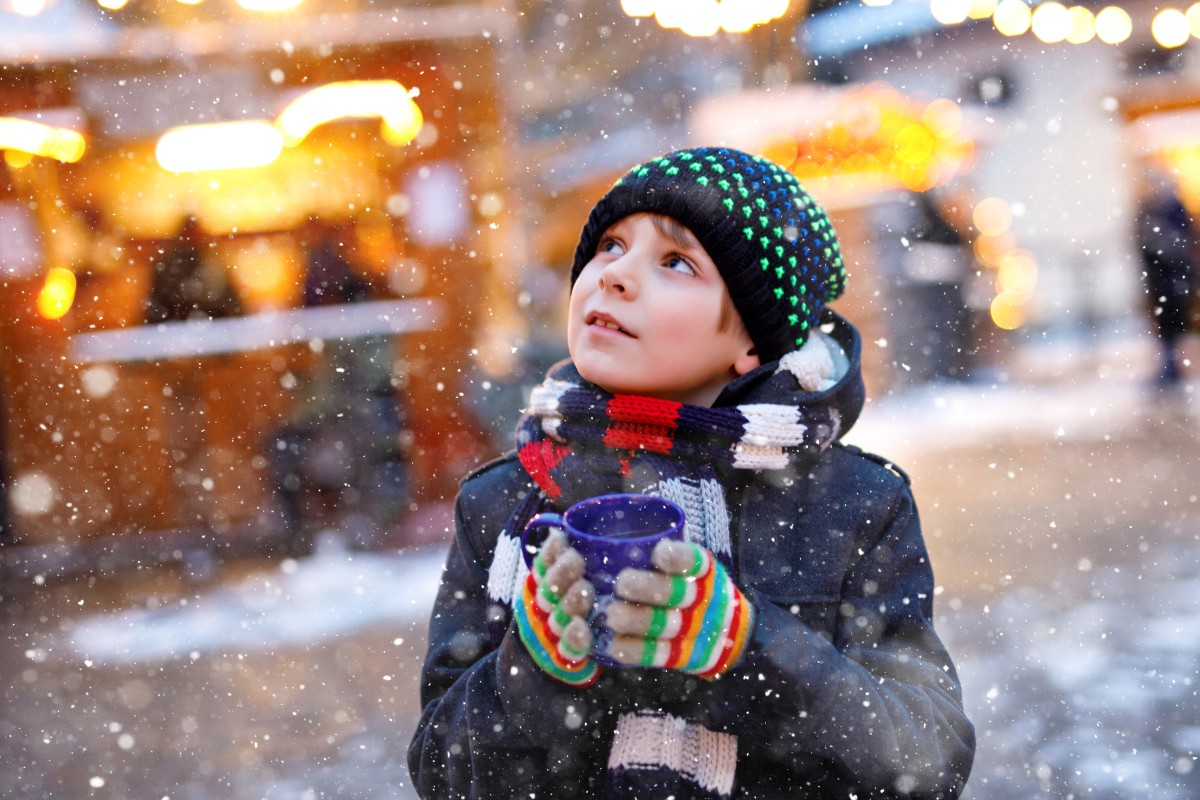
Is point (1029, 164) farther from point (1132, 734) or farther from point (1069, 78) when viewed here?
point (1132, 734)

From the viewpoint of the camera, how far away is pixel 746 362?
4.79 ft

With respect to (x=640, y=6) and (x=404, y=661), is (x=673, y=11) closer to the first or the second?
(x=640, y=6)

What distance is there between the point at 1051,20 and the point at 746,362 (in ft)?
57.5

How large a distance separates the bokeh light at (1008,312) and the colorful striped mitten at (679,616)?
1292cm

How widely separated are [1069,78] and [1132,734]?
17.9 metres

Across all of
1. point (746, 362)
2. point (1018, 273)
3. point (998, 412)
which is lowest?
point (998, 412)

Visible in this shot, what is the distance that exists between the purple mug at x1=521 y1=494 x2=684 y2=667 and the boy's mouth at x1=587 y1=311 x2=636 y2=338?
30cm

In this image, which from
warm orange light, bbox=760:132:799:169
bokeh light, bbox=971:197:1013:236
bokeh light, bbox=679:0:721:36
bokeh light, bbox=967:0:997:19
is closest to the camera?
bokeh light, bbox=679:0:721:36

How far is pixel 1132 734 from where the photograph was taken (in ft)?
10.5

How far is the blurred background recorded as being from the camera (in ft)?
12.0

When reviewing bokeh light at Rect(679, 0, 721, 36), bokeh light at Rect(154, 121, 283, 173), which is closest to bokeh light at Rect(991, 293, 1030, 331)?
bokeh light at Rect(679, 0, 721, 36)

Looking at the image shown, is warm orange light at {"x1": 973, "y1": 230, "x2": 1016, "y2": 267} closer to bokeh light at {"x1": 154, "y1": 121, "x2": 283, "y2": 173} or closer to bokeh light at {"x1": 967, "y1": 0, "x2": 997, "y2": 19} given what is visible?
bokeh light at {"x1": 967, "y1": 0, "x2": 997, "y2": 19}

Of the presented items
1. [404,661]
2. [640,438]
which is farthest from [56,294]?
[640,438]

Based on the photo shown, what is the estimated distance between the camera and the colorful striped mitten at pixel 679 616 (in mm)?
981
